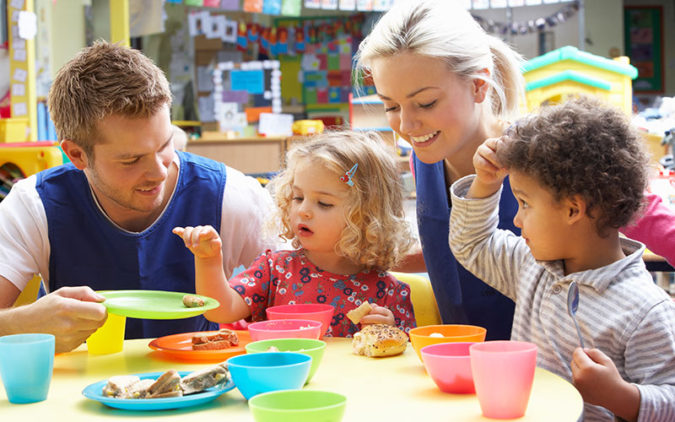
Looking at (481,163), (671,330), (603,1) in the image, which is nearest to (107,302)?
(481,163)

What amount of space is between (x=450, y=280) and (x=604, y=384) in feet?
2.61

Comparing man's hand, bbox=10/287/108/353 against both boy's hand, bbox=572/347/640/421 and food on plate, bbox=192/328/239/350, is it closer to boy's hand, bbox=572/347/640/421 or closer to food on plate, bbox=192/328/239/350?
→ food on plate, bbox=192/328/239/350

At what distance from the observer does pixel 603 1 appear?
957cm

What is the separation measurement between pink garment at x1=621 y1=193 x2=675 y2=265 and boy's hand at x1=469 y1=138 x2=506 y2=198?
1.03ft

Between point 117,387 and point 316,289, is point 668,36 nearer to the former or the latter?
point 316,289

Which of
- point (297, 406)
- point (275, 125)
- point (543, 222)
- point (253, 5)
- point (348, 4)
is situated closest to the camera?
point (297, 406)

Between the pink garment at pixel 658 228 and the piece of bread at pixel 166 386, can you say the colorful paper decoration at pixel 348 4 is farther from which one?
the piece of bread at pixel 166 386

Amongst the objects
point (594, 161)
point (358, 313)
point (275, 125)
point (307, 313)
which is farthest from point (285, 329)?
point (275, 125)

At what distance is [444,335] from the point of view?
1.24 m

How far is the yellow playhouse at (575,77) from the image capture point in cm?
474

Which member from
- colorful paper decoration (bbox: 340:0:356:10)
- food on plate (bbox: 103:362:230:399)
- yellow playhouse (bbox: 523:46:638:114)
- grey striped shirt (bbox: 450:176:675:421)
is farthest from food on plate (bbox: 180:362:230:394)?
colorful paper decoration (bbox: 340:0:356:10)

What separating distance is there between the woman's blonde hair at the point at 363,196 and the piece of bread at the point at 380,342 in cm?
50

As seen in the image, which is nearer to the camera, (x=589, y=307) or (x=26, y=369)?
(x=26, y=369)

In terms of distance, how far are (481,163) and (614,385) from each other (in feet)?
1.75
